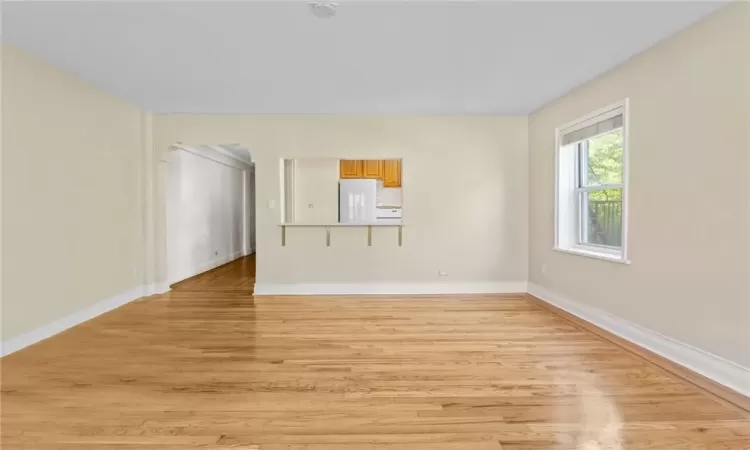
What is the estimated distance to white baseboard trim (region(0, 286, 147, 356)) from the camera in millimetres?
3028

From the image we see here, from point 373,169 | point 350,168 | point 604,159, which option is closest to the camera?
point 604,159

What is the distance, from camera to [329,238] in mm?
5199

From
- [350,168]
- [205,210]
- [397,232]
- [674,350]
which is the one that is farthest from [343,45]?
[205,210]

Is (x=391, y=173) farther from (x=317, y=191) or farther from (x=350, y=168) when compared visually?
(x=317, y=191)

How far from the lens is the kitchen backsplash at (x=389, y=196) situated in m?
7.22

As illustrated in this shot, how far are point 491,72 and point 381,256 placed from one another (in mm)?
2569

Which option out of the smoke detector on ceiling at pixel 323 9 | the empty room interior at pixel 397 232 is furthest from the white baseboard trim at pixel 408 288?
the smoke detector on ceiling at pixel 323 9

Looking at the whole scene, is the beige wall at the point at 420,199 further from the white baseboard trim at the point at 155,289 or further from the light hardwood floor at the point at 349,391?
the light hardwood floor at the point at 349,391

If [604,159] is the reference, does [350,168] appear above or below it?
above

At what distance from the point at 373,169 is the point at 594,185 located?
11.9 ft

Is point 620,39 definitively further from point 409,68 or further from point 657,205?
point 409,68

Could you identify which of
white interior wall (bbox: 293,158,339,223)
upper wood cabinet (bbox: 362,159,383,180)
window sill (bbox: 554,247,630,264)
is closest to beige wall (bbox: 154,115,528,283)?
window sill (bbox: 554,247,630,264)

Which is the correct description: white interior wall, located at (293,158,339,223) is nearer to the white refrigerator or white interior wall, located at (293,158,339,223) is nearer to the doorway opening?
the white refrigerator

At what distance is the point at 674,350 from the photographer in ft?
9.18
